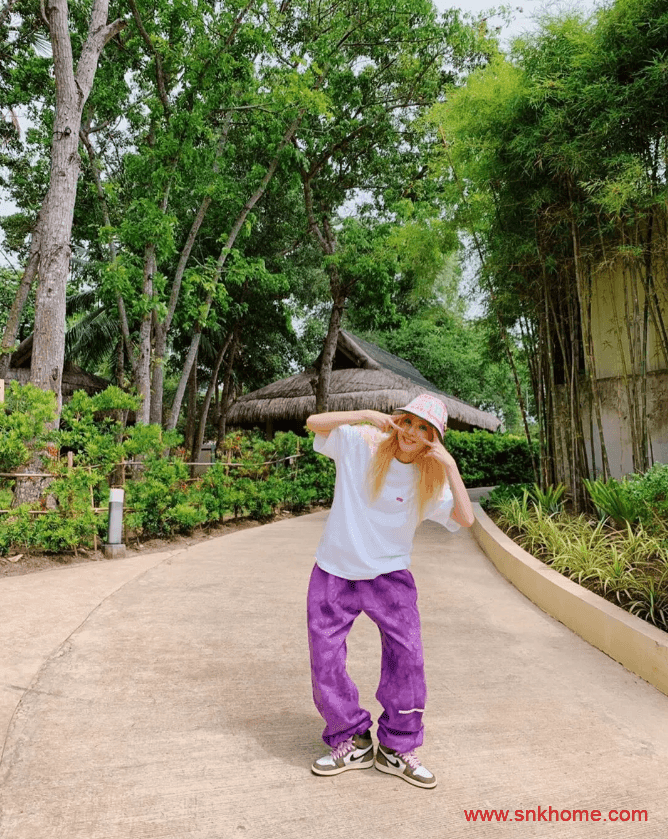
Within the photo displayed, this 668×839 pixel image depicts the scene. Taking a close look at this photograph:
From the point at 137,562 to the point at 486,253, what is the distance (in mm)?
5976

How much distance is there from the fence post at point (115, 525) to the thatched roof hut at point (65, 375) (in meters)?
10.9

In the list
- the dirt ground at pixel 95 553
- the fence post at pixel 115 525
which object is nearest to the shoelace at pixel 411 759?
the dirt ground at pixel 95 553

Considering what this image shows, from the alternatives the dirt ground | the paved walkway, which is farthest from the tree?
the paved walkway

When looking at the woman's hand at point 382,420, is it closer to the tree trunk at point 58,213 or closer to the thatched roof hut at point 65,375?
the tree trunk at point 58,213

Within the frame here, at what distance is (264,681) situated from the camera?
3.27 meters

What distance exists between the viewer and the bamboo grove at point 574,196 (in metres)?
5.67

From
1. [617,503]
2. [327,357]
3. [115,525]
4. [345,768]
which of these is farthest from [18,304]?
[345,768]

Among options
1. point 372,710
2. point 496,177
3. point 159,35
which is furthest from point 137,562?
point 159,35

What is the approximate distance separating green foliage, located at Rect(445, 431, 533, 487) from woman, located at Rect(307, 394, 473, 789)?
543 inches

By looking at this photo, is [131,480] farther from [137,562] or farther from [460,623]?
[460,623]

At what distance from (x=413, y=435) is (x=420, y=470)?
5.8 inches

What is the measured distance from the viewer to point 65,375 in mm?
16688

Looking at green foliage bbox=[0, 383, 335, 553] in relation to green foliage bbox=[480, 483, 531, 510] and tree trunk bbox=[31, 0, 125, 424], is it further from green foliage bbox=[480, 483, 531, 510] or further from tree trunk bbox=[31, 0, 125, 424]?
green foliage bbox=[480, 483, 531, 510]

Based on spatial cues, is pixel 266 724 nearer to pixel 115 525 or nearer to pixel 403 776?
pixel 403 776
